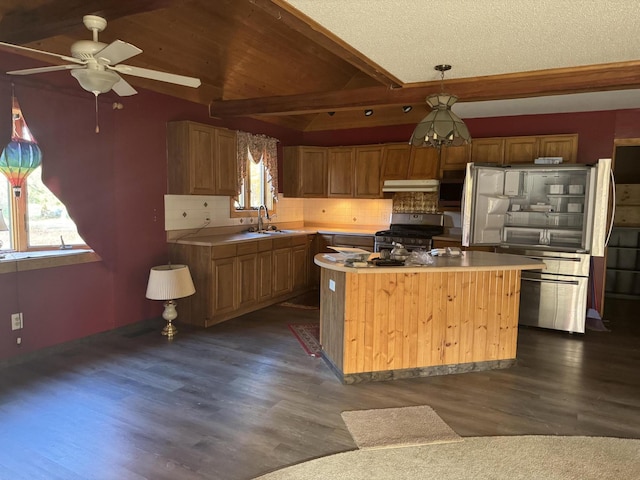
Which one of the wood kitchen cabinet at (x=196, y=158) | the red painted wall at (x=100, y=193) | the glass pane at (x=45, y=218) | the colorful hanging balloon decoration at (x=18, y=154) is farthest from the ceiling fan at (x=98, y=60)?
the wood kitchen cabinet at (x=196, y=158)

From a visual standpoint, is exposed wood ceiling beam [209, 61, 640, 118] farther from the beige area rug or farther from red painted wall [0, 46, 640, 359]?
the beige area rug

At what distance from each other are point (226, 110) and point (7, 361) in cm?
350

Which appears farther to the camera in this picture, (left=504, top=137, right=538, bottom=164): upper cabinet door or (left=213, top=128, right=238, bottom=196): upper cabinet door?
(left=504, top=137, right=538, bottom=164): upper cabinet door

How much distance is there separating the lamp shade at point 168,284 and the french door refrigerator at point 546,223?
326 cm

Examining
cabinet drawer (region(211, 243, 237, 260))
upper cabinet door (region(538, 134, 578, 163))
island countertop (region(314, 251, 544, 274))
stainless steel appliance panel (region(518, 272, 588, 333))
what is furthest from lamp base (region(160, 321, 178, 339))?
upper cabinet door (region(538, 134, 578, 163))

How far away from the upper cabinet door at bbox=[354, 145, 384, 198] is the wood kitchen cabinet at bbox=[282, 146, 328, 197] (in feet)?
1.82

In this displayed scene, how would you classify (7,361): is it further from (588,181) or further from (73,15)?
(588,181)

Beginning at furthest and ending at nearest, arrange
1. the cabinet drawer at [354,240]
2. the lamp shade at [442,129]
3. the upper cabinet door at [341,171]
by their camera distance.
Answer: the upper cabinet door at [341,171] → the cabinet drawer at [354,240] → the lamp shade at [442,129]

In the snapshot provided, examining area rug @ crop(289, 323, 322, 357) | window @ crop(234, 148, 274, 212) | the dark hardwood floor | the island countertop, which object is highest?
window @ crop(234, 148, 274, 212)

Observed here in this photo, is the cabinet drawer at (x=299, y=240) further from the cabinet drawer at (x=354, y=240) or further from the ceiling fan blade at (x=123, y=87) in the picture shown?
the ceiling fan blade at (x=123, y=87)

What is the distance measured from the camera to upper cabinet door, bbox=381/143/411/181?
636 cm

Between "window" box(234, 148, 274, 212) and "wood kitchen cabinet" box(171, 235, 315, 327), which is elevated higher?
"window" box(234, 148, 274, 212)

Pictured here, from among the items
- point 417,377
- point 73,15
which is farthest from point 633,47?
point 73,15

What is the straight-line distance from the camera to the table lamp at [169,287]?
441 centimetres
